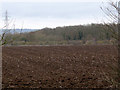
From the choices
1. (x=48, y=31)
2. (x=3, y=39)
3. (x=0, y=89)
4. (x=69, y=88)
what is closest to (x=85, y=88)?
(x=69, y=88)

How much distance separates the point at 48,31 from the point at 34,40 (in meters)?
18.7

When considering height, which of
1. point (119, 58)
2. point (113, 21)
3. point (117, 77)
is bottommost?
point (117, 77)

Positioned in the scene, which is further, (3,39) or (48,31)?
(48,31)

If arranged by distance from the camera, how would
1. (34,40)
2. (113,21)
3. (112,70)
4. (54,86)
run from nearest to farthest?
(113,21), (112,70), (54,86), (34,40)

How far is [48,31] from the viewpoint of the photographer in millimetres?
26531

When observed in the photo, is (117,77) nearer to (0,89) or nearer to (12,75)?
(0,89)

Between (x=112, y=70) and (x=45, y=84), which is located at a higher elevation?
(x=112, y=70)

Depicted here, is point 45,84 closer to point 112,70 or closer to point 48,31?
Answer: point 112,70

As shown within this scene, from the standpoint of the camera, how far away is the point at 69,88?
350 inches

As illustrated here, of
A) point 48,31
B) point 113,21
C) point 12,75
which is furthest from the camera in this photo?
point 48,31

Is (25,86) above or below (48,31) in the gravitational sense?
below

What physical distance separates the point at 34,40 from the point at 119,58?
40.3 m

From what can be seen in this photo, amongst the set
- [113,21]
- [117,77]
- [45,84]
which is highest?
[113,21]

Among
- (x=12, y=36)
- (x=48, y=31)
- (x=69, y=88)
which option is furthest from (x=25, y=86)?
(x=48, y=31)
